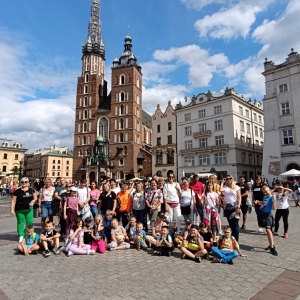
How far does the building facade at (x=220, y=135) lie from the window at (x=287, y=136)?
7.55 metres

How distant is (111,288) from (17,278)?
6.23ft

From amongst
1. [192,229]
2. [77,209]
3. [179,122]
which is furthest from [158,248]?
[179,122]

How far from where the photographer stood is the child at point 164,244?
6.30 meters

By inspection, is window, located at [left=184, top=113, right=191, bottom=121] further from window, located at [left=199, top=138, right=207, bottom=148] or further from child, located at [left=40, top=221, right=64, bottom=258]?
child, located at [left=40, top=221, right=64, bottom=258]

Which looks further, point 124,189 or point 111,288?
point 124,189

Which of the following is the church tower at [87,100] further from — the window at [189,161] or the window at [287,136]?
the window at [287,136]

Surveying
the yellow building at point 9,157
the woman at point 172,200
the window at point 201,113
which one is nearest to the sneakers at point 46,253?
the woman at point 172,200

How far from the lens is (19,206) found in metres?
7.16

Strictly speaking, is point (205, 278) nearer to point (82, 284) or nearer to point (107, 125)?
point (82, 284)

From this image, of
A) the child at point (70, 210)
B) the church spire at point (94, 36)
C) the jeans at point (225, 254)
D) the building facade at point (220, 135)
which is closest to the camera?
the jeans at point (225, 254)

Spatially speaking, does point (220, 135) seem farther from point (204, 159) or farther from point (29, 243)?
point (29, 243)

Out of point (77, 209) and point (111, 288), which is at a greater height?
point (77, 209)

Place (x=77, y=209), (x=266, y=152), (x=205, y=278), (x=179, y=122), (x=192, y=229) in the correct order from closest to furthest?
(x=205, y=278), (x=192, y=229), (x=77, y=209), (x=266, y=152), (x=179, y=122)

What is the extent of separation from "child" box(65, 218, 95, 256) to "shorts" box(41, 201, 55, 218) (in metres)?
1.92
